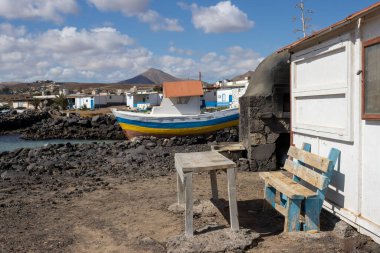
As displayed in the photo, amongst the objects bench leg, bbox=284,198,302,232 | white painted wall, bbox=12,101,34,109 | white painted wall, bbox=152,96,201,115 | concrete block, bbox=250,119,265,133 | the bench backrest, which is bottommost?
bench leg, bbox=284,198,302,232

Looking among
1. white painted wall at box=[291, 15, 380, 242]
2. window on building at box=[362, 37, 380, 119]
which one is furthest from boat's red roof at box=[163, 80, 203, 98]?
window on building at box=[362, 37, 380, 119]

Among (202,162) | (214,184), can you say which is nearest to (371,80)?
(202,162)

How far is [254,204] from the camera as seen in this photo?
7.39 meters

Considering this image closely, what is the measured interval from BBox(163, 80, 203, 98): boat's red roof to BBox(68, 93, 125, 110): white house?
46.0 metres

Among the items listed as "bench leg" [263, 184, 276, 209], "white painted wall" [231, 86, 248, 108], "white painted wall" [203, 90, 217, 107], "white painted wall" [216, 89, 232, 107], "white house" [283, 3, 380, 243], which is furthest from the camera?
"white painted wall" [203, 90, 217, 107]

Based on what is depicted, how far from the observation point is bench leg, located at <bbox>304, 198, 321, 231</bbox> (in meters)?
5.32

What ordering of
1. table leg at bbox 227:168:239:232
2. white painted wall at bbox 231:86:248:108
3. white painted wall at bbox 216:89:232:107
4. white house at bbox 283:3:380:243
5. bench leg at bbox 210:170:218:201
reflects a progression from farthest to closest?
1. white painted wall at bbox 216:89:232:107
2. white painted wall at bbox 231:86:248:108
3. bench leg at bbox 210:170:218:201
4. table leg at bbox 227:168:239:232
5. white house at bbox 283:3:380:243

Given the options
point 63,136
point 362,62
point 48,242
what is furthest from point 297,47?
point 63,136

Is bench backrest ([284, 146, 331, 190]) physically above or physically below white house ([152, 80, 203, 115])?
below

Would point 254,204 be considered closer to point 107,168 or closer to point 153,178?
point 153,178

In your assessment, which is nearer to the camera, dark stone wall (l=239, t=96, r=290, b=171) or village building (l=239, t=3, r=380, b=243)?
village building (l=239, t=3, r=380, b=243)

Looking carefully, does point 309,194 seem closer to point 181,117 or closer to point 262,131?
point 262,131

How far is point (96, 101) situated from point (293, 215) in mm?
66278

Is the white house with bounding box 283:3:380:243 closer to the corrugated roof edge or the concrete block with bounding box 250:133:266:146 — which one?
the corrugated roof edge
